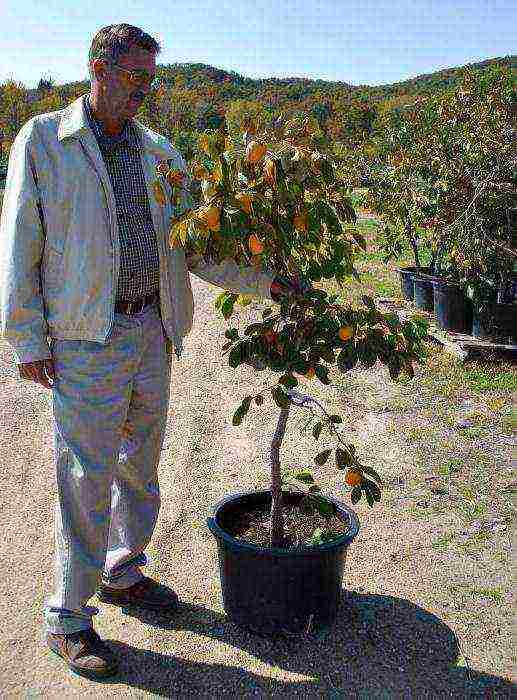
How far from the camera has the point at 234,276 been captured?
2.80m

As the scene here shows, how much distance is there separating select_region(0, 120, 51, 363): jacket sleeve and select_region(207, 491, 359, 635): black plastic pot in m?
1.06

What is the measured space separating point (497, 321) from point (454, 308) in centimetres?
55

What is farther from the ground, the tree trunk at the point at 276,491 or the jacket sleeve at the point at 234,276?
the jacket sleeve at the point at 234,276

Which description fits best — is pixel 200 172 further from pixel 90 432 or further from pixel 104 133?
pixel 90 432

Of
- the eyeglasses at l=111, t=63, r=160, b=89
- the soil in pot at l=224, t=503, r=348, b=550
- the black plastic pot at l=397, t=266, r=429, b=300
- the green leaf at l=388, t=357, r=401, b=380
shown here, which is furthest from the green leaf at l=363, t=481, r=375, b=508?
the black plastic pot at l=397, t=266, r=429, b=300

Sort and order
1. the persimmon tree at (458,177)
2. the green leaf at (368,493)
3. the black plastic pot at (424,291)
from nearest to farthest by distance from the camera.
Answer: the green leaf at (368,493) < the persimmon tree at (458,177) < the black plastic pot at (424,291)

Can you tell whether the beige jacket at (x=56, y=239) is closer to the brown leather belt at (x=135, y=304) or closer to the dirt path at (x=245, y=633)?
the brown leather belt at (x=135, y=304)

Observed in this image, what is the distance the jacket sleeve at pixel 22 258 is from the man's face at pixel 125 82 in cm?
28

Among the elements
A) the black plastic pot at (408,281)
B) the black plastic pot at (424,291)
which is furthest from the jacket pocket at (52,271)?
the black plastic pot at (408,281)

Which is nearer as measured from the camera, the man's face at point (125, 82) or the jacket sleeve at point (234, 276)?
the man's face at point (125, 82)

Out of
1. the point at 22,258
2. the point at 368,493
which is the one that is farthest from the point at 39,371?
the point at 368,493

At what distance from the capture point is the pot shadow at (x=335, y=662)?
2697 mm

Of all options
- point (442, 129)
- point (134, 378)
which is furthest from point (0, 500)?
point (442, 129)

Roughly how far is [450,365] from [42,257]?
4648 mm
